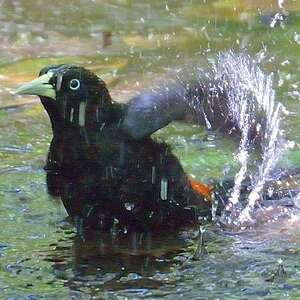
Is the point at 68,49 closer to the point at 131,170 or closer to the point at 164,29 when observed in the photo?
the point at 164,29

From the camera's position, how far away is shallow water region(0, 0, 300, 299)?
4492mm

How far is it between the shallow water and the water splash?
122 mm

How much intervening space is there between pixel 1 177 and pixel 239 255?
1659 mm

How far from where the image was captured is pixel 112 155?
5.03 metres

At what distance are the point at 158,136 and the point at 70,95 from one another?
1070 mm

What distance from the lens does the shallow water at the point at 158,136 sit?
4492mm

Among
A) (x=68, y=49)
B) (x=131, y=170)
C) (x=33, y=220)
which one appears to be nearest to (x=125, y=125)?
(x=131, y=170)

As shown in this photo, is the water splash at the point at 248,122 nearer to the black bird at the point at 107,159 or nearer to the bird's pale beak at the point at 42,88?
the black bird at the point at 107,159

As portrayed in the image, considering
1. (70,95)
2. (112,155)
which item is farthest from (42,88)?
(112,155)

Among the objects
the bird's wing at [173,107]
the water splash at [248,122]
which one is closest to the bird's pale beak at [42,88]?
the bird's wing at [173,107]

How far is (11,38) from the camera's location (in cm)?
943

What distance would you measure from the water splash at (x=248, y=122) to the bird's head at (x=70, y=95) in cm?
66

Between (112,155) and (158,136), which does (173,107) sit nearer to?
(112,155)

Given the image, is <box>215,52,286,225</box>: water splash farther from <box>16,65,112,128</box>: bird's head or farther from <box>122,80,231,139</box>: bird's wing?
<box>16,65,112,128</box>: bird's head
